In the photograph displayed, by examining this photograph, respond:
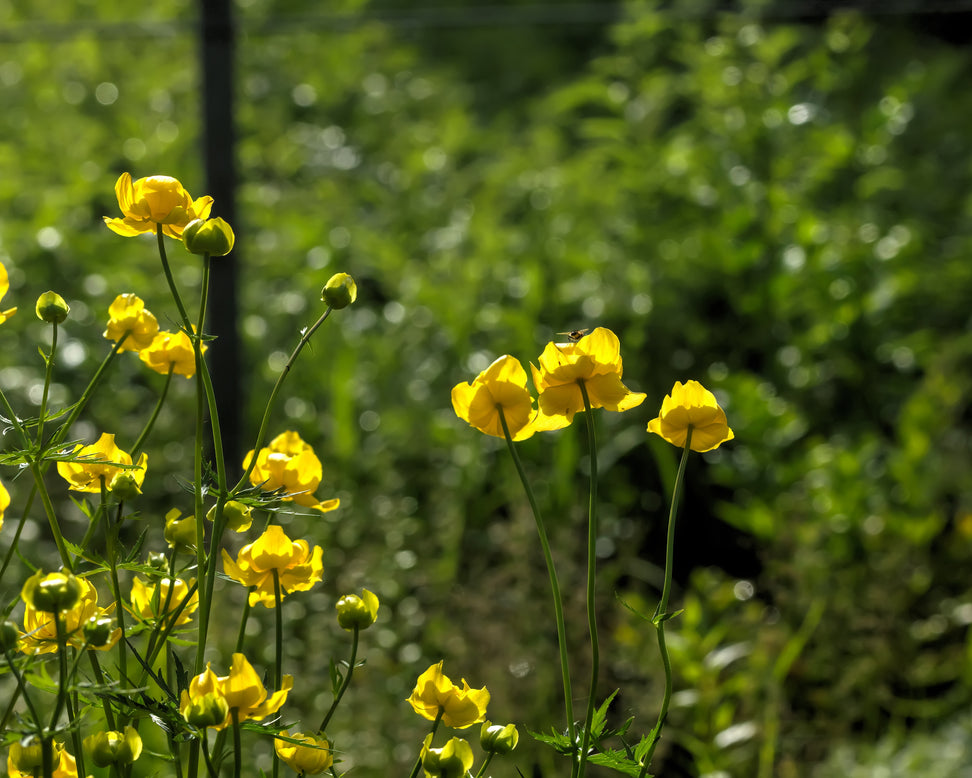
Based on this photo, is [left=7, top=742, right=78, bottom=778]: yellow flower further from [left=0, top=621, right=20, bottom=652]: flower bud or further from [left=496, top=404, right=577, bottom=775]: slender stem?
[left=496, top=404, right=577, bottom=775]: slender stem

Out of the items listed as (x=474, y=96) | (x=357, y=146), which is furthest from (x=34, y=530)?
(x=474, y=96)

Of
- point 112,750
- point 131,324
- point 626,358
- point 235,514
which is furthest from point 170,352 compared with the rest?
point 626,358

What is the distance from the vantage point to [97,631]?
0.53 meters

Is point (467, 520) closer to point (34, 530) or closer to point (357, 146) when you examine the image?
point (34, 530)

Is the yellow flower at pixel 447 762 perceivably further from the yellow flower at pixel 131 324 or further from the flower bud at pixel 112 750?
the yellow flower at pixel 131 324

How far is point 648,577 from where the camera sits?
1.92 meters

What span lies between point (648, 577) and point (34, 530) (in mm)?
1116

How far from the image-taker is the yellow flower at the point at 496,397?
22.9 inches

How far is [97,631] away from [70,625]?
0.17 ft

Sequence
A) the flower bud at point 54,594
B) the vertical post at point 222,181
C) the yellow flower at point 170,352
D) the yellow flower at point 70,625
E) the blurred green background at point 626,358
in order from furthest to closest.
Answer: the vertical post at point 222,181, the blurred green background at point 626,358, the yellow flower at point 170,352, the yellow flower at point 70,625, the flower bud at point 54,594

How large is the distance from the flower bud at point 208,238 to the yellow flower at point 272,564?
15 centimetres

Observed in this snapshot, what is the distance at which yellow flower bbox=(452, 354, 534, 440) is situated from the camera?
58 cm

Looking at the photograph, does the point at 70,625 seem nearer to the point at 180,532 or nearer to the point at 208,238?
the point at 180,532

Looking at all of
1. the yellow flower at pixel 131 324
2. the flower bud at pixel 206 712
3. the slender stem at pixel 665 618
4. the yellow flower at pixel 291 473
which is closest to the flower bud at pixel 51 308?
the yellow flower at pixel 131 324
